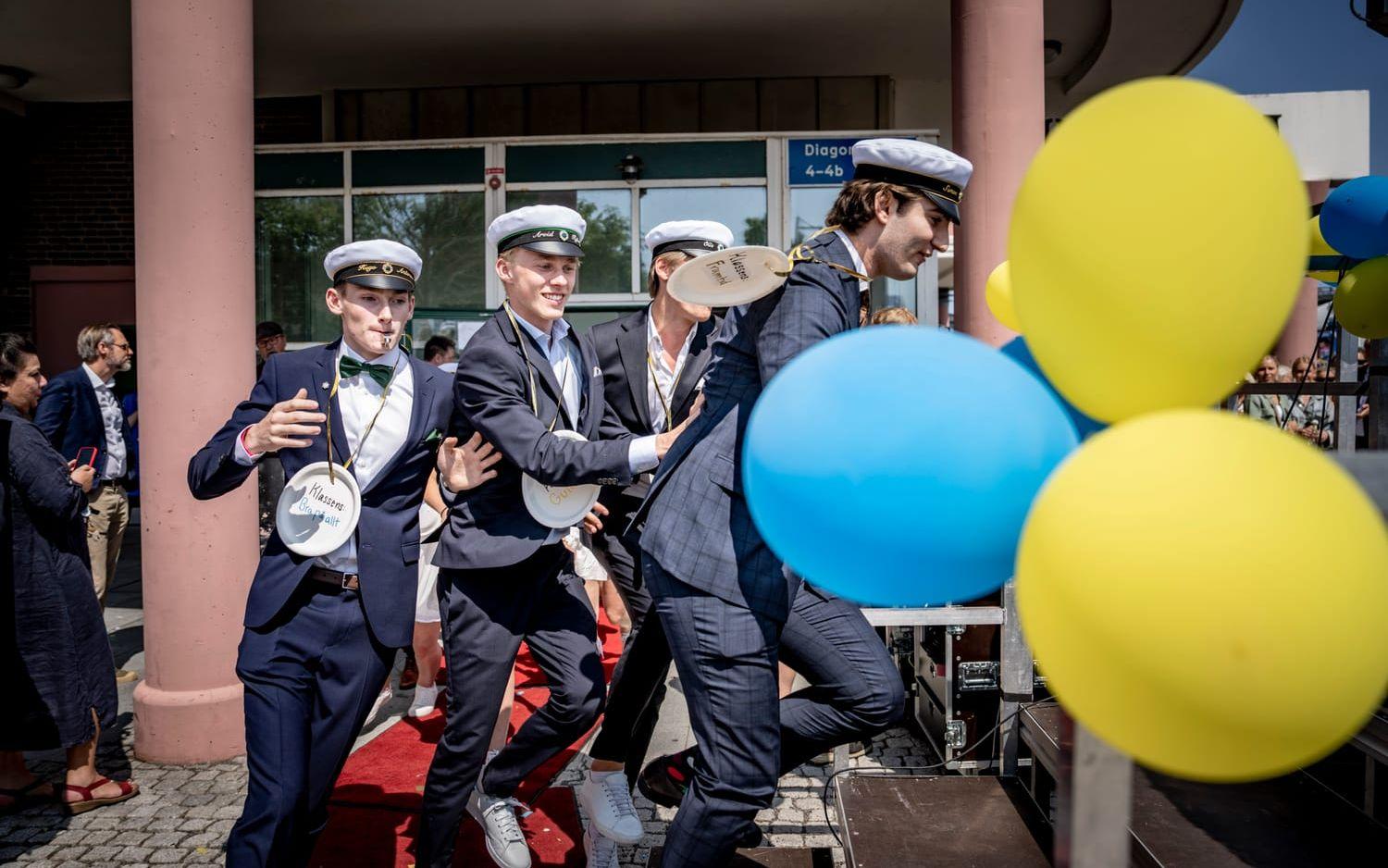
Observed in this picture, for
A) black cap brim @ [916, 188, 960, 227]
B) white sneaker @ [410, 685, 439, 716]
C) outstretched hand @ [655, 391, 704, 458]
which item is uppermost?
black cap brim @ [916, 188, 960, 227]

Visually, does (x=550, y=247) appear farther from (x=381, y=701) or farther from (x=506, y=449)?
(x=381, y=701)

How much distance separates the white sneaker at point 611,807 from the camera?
3.17m

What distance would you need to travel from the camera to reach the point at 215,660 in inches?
181

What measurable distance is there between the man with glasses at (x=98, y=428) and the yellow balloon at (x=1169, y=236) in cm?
622

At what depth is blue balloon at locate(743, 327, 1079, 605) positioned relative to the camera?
117 cm

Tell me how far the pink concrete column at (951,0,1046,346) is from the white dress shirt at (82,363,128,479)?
5444mm

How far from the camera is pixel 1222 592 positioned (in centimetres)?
86

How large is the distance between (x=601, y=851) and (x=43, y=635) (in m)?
2.50

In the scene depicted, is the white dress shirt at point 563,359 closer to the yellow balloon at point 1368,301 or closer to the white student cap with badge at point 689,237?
the white student cap with badge at point 689,237

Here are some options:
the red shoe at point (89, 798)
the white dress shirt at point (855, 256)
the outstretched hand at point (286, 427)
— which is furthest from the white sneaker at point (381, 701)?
the white dress shirt at point (855, 256)

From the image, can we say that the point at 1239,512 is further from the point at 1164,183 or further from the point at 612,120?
the point at 612,120

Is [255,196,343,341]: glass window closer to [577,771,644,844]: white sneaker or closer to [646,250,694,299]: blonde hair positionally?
[646,250,694,299]: blonde hair

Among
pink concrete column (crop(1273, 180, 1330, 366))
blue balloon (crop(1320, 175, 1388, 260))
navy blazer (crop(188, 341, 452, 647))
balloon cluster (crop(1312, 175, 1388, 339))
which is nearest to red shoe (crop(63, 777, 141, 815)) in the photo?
navy blazer (crop(188, 341, 452, 647))

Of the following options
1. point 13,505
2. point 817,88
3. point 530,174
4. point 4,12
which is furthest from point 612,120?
point 13,505
